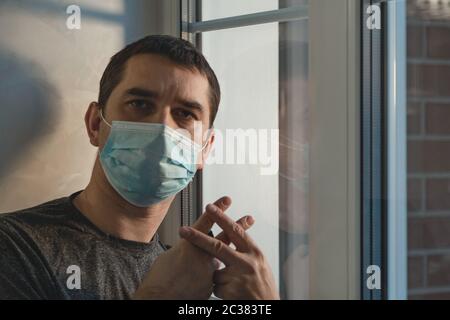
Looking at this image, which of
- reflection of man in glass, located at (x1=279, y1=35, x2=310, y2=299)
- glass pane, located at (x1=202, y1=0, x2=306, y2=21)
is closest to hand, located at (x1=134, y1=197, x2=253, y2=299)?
reflection of man in glass, located at (x1=279, y1=35, x2=310, y2=299)

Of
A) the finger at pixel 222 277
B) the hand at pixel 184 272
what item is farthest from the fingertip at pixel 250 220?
the finger at pixel 222 277

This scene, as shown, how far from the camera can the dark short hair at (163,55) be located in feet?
4.99

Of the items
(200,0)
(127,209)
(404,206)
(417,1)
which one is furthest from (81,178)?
(417,1)

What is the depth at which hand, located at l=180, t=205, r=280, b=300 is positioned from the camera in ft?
4.81

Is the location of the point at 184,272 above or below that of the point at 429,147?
below

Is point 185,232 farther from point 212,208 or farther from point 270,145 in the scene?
point 270,145

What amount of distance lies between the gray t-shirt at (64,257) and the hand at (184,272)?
3cm

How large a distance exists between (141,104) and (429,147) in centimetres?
66

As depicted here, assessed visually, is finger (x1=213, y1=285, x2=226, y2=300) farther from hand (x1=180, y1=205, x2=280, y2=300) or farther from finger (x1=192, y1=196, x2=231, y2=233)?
finger (x1=192, y1=196, x2=231, y2=233)

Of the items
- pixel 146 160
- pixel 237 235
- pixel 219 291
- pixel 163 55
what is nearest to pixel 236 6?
pixel 163 55

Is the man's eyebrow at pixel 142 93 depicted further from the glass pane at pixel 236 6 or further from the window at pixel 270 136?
the glass pane at pixel 236 6

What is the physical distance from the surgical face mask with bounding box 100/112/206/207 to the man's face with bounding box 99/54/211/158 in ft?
0.06

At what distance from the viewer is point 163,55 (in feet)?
4.97
